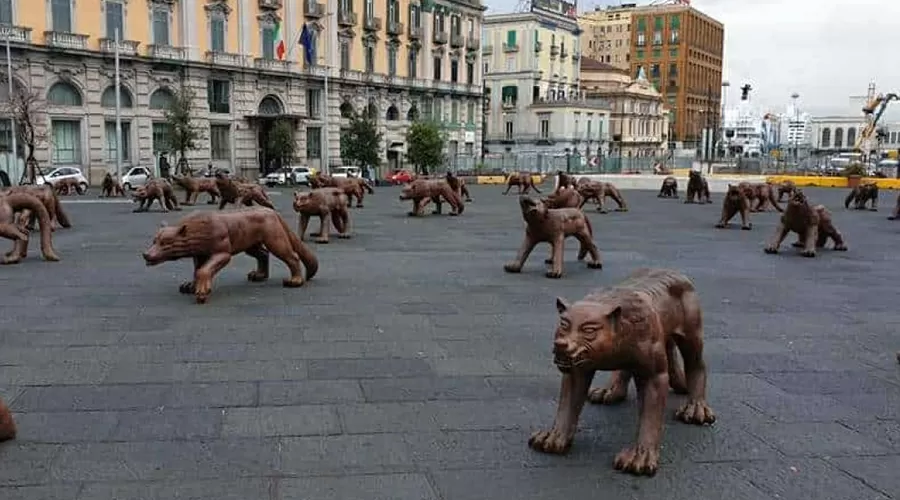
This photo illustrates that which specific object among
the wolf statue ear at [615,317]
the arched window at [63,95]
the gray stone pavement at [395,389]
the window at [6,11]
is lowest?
the gray stone pavement at [395,389]

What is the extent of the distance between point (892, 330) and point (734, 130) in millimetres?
123161

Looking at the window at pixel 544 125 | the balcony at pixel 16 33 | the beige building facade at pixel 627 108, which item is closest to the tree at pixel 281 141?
the balcony at pixel 16 33

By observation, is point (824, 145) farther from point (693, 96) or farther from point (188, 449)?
point (188, 449)

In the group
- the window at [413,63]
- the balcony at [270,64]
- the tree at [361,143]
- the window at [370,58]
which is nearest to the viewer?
the balcony at [270,64]

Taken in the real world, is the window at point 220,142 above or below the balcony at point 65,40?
below

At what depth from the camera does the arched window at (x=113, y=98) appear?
128 ft

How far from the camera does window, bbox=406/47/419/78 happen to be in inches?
2281

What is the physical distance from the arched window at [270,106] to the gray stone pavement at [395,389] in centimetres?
3685

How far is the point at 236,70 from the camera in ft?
146

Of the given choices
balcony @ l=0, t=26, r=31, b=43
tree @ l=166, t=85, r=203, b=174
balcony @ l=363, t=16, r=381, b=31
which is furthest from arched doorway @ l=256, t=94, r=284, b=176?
balcony @ l=0, t=26, r=31, b=43

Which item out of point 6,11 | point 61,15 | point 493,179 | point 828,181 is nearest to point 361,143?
point 493,179

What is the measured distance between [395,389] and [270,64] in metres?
43.4

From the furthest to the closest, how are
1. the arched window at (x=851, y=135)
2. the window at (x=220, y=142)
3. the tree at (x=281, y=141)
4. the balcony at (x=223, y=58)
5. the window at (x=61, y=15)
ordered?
the arched window at (x=851, y=135)
the tree at (x=281, y=141)
the window at (x=220, y=142)
the balcony at (x=223, y=58)
the window at (x=61, y=15)

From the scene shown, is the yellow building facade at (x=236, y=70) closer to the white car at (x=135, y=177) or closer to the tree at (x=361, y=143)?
the tree at (x=361, y=143)
